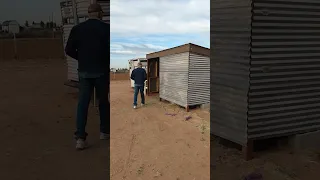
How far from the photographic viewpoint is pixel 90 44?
4.07 metres

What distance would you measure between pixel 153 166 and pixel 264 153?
6.02 ft

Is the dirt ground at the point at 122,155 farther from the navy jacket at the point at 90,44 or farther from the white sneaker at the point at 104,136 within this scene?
the navy jacket at the point at 90,44

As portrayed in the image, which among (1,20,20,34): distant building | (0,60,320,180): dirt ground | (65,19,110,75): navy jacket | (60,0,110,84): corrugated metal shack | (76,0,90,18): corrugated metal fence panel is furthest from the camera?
(1,20,20,34): distant building

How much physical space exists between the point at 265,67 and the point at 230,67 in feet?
1.83

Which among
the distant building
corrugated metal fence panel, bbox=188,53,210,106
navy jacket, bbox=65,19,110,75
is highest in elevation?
→ the distant building

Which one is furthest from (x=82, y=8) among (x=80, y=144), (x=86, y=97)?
(x=80, y=144)

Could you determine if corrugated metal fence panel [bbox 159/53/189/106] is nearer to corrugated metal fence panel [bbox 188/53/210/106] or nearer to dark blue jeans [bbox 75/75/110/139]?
corrugated metal fence panel [bbox 188/53/210/106]

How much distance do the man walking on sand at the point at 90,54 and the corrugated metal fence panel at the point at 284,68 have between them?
217 centimetres

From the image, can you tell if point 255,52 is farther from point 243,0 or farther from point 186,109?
point 186,109

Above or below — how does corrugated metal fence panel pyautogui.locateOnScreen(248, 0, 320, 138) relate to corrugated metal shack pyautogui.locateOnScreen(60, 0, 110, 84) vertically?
below

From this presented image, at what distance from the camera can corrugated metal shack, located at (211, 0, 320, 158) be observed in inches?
190

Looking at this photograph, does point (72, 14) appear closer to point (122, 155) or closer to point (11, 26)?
point (122, 155)

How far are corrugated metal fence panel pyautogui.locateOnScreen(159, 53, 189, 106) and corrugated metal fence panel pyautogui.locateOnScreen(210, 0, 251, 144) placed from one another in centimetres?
491

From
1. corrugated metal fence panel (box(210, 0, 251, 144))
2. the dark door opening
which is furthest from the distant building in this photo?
corrugated metal fence panel (box(210, 0, 251, 144))
